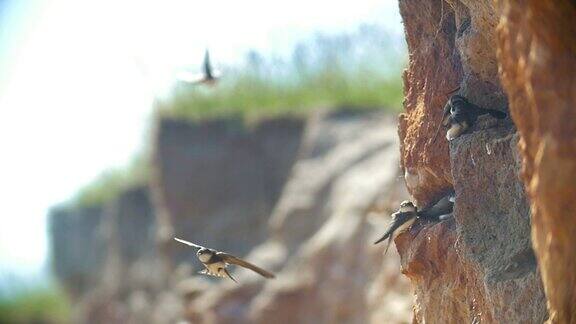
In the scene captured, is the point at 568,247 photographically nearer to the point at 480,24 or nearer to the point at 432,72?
the point at 480,24

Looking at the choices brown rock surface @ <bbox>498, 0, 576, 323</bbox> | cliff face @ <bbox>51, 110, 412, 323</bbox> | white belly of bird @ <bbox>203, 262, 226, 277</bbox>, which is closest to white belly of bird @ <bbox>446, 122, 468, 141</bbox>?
brown rock surface @ <bbox>498, 0, 576, 323</bbox>

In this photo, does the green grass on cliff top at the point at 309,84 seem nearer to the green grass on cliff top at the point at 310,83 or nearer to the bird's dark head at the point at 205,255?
the green grass on cliff top at the point at 310,83

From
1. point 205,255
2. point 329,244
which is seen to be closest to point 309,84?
point 329,244

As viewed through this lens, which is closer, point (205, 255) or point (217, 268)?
point (217, 268)

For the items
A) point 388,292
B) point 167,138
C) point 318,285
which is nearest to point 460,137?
point 388,292

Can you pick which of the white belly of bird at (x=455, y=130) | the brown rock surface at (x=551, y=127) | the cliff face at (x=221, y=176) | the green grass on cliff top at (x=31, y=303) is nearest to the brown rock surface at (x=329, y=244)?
the cliff face at (x=221, y=176)

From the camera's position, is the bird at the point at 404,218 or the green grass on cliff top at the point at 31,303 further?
the green grass on cliff top at the point at 31,303

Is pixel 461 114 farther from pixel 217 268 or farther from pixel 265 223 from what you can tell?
pixel 265 223
